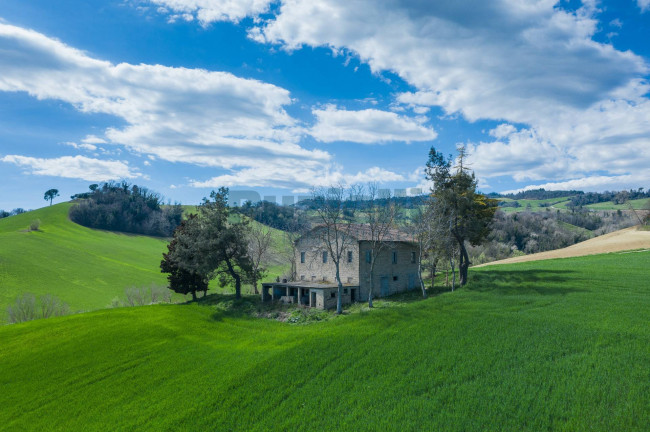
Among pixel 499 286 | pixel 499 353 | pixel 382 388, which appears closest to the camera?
pixel 382 388

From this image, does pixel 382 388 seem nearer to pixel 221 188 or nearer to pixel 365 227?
pixel 365 227

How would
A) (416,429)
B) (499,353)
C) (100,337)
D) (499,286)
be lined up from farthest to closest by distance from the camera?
(499,286) → (100,337) → (499,353) → (416,429)

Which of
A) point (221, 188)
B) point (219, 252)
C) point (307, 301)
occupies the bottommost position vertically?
point (307, 301)

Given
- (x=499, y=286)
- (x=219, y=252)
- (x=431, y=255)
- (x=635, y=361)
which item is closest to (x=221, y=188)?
(x=219, y=252)

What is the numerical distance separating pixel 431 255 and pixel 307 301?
17.3m

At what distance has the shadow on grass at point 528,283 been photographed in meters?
33.7

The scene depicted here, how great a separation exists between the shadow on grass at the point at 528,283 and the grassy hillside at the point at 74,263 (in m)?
54.0

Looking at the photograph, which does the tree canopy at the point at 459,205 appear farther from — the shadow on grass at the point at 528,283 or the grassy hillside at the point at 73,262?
the grassy hillside at the point at 73,262

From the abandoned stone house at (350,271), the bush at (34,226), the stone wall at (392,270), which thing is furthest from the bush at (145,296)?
the bush at (34,226)

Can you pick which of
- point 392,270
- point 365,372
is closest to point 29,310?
point 392,270

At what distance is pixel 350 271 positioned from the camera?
4103 centimetres

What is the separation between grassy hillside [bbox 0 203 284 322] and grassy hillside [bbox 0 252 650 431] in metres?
37.6

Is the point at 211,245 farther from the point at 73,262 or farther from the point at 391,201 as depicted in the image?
the point at 73,262

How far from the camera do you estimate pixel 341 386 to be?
1559 centimetres
